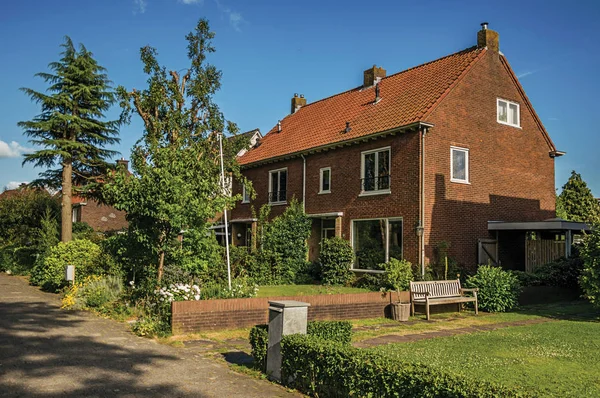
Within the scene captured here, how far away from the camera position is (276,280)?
2336 cm

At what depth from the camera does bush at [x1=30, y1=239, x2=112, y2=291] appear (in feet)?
60.1

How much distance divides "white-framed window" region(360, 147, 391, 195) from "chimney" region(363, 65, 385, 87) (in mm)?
6402

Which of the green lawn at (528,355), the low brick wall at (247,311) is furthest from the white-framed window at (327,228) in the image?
the green lawn at (528,355)

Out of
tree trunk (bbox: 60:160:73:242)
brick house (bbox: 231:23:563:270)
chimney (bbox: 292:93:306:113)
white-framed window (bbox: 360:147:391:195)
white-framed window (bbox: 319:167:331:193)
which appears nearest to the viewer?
brick house (bbox: 231:23:563:270)

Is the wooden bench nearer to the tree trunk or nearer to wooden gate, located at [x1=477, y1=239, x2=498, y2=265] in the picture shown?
wooden gate, located at [x1=477, y1=239, x2=498, y2=265]

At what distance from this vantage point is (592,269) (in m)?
14.6

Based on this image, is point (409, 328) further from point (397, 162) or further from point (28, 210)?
point (28, 210)

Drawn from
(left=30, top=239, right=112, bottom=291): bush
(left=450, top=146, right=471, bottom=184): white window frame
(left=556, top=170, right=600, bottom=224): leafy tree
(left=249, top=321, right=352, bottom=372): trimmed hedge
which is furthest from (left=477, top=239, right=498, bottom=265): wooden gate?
(left=556, top=170, right=600, bottom=224): leafy tree

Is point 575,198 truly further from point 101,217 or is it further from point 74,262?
point 101,217

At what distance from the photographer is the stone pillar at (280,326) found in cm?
822

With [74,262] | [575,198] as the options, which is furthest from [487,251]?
[575,198]

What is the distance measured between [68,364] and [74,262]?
11.1 metres

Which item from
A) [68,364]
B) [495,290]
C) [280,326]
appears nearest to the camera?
[280,326]

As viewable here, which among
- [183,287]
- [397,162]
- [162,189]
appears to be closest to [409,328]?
[183,287]
